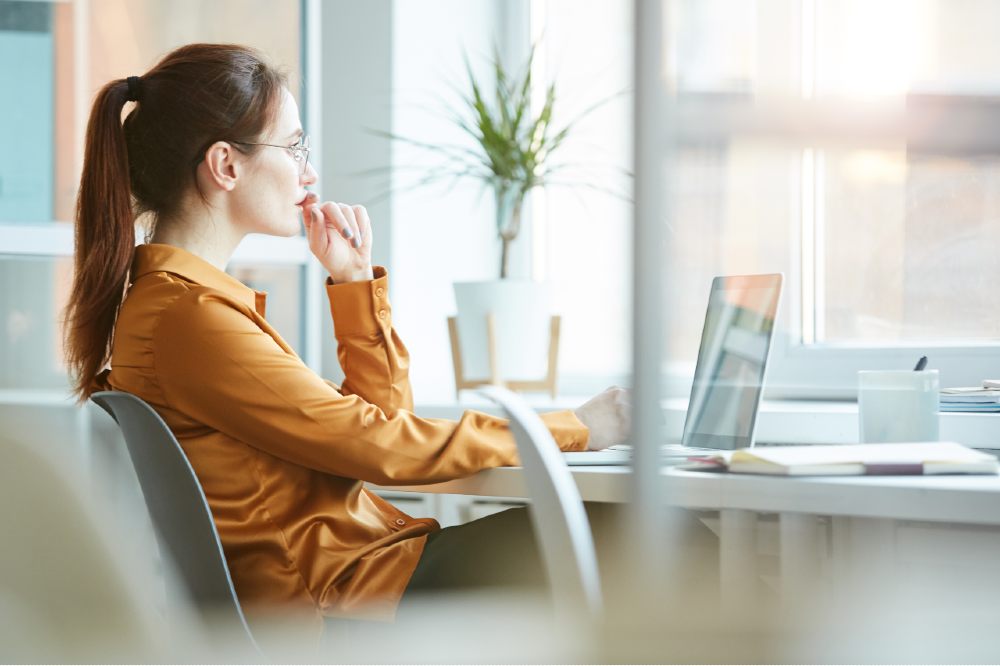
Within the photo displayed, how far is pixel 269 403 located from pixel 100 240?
36 cm

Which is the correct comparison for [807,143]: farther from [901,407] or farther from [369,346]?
[369,346]

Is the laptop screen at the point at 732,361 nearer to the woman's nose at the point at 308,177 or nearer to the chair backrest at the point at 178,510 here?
the chair backrest at the point at 178,510

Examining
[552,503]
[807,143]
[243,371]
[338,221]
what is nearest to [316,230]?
[338,221]

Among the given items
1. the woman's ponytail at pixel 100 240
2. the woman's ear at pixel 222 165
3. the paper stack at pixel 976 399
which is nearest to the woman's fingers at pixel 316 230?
the woman's ear at pixel 222 165

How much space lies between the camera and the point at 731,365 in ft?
3.51

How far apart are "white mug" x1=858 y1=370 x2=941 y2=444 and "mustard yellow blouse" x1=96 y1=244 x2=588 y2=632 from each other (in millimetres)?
466

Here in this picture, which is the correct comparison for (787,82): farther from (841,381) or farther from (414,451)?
(414,451)

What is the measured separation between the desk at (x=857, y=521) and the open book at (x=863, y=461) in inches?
0.5

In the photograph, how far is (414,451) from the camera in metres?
1.34

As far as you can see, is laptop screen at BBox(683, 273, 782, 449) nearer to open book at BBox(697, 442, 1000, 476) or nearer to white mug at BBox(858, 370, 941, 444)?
open book at BBox(697, 442, 1000, 476)

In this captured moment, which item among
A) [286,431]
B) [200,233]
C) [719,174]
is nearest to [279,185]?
[200,233]

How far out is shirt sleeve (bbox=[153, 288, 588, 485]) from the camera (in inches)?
51.4

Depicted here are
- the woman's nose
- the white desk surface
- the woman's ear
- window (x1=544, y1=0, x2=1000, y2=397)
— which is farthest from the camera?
the woman's nose

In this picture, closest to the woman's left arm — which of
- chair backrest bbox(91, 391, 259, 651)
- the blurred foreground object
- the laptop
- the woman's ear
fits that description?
the woman's ear
